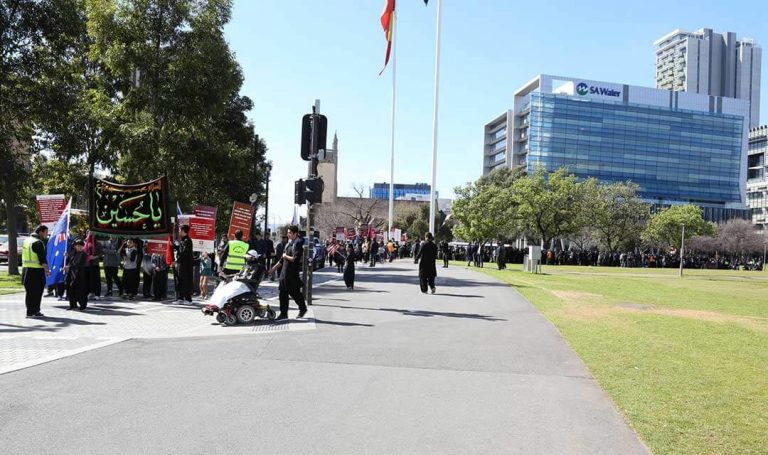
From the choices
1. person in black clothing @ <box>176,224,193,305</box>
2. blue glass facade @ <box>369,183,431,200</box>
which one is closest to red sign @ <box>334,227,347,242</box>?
person in black clothing @ <box>176,224,193,305</box>

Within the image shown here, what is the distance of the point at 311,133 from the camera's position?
1434cm

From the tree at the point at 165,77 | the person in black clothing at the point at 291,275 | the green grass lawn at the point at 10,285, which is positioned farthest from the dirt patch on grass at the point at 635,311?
the green grass lawn at the point at 10,285

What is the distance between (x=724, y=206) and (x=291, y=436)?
434 ft

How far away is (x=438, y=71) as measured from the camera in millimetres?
46938

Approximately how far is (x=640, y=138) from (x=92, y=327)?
117093 mm

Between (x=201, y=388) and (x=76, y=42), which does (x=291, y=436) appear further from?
(x=76, y=42)

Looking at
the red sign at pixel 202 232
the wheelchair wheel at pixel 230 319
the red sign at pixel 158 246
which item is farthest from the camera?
the red sign at pixel 202 232

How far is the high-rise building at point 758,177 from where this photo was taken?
12200cm

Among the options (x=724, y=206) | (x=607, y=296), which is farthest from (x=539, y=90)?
(x=607, y=296)

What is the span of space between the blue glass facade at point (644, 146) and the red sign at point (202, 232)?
96.0m

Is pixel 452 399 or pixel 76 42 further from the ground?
pixel 76 42

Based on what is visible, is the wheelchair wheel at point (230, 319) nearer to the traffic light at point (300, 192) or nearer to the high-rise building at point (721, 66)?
the traffic light at point (300, 192)

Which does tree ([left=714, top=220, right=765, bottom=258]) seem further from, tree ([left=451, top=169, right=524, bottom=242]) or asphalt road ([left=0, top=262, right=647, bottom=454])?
asphalt road ([left=0, top=262, right=647, bottom=454])

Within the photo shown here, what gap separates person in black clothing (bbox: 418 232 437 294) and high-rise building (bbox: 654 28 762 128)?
187407 mm
